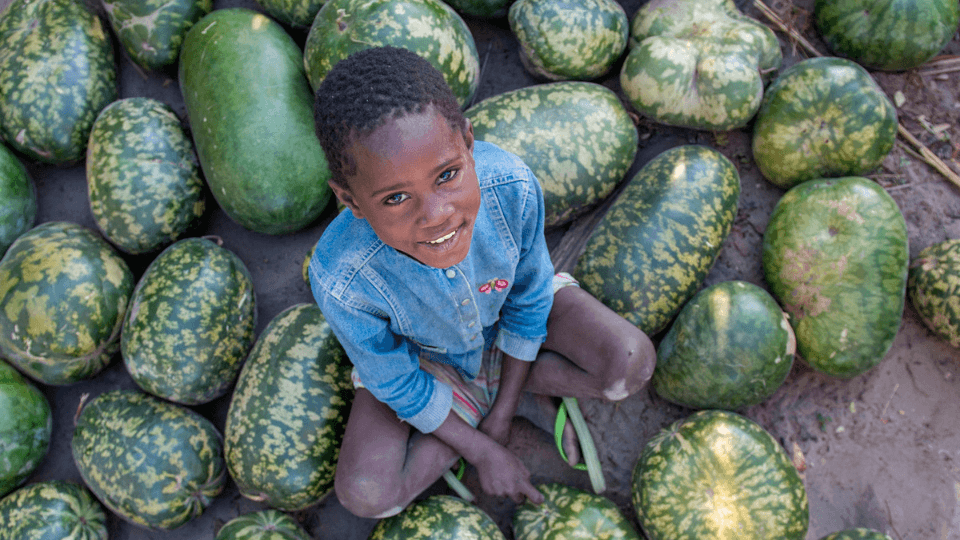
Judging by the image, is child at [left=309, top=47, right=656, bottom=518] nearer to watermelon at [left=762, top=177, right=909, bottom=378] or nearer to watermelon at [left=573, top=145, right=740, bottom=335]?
watermelon at [left=573, top=145, right=740, bottom=335]

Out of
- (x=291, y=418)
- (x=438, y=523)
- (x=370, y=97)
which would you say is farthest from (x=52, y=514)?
(x=370, y=97)

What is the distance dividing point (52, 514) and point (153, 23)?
200 cm

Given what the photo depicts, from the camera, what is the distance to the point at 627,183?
251 centimetres

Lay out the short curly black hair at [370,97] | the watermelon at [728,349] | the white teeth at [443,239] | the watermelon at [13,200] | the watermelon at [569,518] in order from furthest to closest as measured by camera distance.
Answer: the watermelon at [13,200] < the watermelon at [728,349] < the watermelon at [569,518] < the white teeth at [443,239] < the short curly black hair at [370,97]

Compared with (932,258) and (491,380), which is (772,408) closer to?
(932,258)

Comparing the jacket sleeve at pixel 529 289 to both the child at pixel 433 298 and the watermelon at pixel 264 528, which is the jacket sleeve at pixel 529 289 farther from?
the watermelon at pixel 264 528

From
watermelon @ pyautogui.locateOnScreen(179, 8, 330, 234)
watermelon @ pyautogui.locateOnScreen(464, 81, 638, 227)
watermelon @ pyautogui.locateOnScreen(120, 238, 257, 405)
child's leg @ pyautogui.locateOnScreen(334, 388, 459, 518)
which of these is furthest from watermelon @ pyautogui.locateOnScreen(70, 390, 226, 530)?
watermelon @ pyautogui.locateOnScreen(464, 81, 638, 227)

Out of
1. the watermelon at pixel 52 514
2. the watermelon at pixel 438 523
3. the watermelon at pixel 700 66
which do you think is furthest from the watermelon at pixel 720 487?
the watermelon at pixel 52 514

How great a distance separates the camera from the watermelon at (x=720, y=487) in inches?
74.6

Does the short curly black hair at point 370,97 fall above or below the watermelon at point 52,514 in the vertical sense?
above

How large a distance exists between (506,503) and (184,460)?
1.22 m

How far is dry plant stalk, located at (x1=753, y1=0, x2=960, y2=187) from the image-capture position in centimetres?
245

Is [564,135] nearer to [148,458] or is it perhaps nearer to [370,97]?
[370,97]

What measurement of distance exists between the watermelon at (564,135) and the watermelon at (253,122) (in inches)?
27.1
